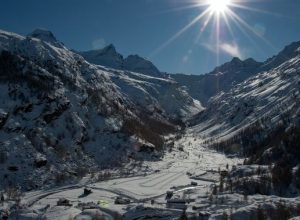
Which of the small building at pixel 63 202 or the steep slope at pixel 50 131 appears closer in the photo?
the small building at pixel 63 202

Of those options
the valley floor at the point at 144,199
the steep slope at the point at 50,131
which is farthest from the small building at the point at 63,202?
the steep slope at the point at 50,131

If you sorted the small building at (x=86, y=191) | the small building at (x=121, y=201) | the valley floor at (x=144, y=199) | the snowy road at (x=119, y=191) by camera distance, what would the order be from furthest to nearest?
the small building at (x=86, y=191)
the small building at (x=121, y=201)
the snowy road at (x=119, y=191)
the valley floor at (x=144, y=199)

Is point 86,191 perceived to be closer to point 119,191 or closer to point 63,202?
point 119,191

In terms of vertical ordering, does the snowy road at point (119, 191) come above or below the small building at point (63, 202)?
Answer: above

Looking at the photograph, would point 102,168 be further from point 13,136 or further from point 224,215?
point 224,215

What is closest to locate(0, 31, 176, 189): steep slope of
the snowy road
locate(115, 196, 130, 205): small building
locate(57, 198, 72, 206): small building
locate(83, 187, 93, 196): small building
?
the snowy road

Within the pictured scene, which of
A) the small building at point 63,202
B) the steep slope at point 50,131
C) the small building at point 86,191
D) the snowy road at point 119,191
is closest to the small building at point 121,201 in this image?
the snowy road at point 119,191

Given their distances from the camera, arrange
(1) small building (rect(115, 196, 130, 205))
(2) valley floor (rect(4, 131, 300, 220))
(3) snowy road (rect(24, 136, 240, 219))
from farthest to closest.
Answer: (1) small building (rect(115, 196, 130, 205)), (3) snowy road (rect(24, 136, 240, 219)), (2) valley floor (rect(4, 131, 300, 220))

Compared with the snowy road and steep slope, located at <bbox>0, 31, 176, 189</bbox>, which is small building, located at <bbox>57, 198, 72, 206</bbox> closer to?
the snowy road

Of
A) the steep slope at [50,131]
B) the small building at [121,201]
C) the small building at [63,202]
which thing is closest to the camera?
the small building at [63,202]

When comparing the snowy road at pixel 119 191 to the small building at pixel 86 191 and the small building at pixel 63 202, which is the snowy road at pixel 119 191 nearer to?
the small building at pixel 86 191

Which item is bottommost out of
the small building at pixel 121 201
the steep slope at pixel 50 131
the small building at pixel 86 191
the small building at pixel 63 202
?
the small building at pixel 63 202
